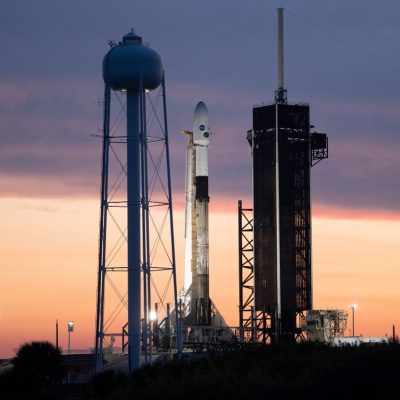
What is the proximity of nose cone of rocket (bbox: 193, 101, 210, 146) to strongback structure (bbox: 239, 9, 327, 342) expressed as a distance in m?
6.30

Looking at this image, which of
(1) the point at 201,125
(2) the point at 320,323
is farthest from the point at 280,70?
(2) the point at 320,323

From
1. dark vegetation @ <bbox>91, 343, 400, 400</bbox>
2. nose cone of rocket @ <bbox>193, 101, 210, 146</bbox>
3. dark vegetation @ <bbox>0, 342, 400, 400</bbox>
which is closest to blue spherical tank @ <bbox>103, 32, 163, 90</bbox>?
dark vegetation @ <bbox>0, 342, 400, 400</bbox>

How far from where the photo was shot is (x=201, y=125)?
132 meters

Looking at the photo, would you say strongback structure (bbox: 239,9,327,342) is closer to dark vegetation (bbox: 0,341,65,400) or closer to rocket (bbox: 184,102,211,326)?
rocket (bbox: 184,102,211,326)

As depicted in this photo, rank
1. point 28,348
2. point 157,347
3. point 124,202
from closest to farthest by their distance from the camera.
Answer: point 28,348
point 124,202
point 157,347

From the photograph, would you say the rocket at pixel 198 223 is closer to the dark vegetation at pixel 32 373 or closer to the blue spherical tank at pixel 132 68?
the blue spherical tank at pixel 132 68

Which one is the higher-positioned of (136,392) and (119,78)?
(119,78)

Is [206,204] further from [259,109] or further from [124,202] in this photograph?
[124,202]

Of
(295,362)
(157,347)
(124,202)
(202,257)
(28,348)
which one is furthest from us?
(202,257)

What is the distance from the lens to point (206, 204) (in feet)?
430

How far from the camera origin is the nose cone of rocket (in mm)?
131500

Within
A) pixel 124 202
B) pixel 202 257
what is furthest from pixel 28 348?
pixel 202 257

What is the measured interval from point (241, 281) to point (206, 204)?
1201 centimetres

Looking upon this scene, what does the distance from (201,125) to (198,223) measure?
11.8 meters
